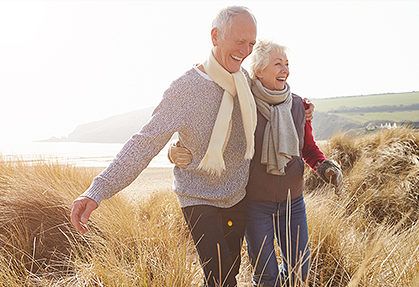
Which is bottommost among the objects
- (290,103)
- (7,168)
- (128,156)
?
(7,168)

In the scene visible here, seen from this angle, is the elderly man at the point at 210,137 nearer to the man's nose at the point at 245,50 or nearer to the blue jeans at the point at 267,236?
the man's nose at the point at 245,50

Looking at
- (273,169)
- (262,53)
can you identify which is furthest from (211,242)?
(262,53)

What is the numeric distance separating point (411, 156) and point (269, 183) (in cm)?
375

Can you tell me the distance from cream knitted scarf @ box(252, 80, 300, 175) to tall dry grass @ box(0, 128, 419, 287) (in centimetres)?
46

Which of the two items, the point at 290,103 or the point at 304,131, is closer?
the point at 290,103

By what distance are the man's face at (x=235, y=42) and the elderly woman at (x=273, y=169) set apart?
28 cm

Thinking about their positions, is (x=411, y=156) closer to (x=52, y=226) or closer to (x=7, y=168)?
(x=52, y=226)

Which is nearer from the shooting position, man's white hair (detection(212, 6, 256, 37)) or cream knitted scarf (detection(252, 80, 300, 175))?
man's white hair (detection(212, 6, 256, 37))

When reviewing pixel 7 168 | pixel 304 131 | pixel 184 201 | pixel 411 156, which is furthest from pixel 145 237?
pixel 411 156

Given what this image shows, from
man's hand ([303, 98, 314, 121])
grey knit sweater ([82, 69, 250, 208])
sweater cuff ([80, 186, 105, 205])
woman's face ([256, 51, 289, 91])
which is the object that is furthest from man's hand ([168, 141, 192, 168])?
man's hand ([303, 98, 314, 121])

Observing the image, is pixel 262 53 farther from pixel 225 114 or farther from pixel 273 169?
pixel 273 169

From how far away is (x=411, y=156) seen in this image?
18.0 feet

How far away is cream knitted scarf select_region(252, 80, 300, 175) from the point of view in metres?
2.34

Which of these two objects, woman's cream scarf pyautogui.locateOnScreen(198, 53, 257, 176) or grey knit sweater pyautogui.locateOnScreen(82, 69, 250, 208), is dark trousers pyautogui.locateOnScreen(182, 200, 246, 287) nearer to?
grey knit sweater pyautogui.locateOnScreen(82, 69, 250, 208)
